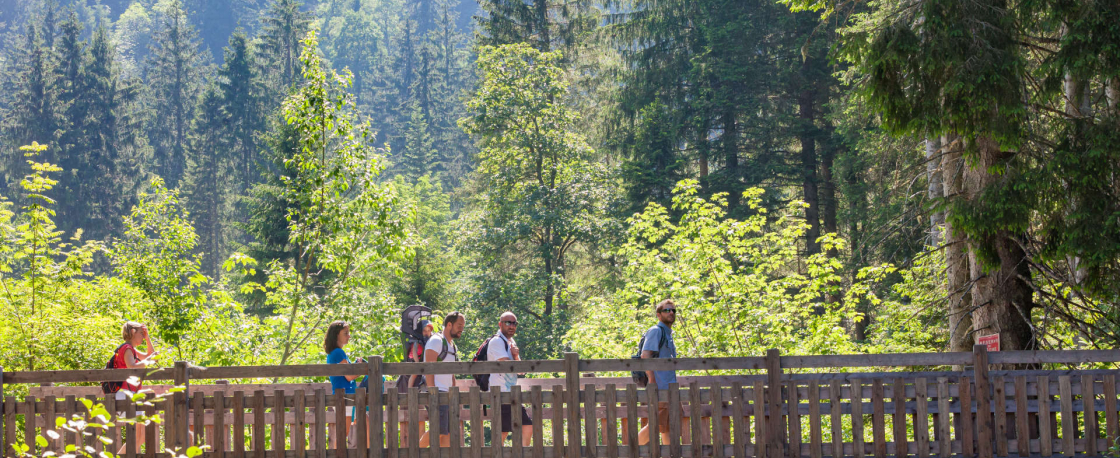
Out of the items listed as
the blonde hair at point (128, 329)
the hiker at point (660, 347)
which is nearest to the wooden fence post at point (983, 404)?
the hiker at point (660, 347)

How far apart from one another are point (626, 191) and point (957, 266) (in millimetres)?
19375

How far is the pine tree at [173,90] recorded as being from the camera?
64.8 metres

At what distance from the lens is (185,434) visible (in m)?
7.66

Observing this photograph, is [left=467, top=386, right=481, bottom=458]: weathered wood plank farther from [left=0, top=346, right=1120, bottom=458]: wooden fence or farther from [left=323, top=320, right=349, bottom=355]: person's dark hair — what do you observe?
[left=323, top=320, right=349, bottom=355]: person's dark hair

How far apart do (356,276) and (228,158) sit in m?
46.5

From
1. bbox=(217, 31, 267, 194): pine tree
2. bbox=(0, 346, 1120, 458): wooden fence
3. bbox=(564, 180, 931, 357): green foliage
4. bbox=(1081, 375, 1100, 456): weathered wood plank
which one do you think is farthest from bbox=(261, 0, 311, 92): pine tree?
bbox=(1081, 375, 1100, 456): weathered wood plank

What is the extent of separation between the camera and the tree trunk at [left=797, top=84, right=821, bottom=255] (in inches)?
1030

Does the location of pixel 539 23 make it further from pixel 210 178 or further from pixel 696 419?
pixel 210 178

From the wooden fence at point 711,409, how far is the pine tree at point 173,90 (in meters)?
59.4

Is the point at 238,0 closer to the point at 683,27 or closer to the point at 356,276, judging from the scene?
the point at 683,27

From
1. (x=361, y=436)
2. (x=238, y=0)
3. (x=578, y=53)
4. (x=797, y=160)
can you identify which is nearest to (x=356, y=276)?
(x=361, y=436)

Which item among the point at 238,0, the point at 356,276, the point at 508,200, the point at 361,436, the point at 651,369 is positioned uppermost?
the point at 238,0

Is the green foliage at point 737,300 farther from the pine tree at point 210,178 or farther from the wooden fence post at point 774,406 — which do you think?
the pine tree at point 210,178

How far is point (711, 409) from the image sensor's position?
7480 mm
